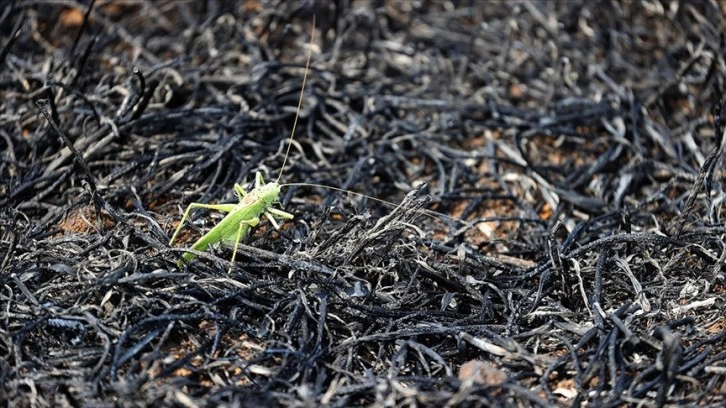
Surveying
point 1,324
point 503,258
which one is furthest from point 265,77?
point 1,324

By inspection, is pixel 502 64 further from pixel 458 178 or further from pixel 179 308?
pixel 179 308

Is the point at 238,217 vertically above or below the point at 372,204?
above

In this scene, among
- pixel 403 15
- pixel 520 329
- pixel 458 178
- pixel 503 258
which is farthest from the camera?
pixel 403 15

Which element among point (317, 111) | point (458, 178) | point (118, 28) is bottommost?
point (458, 178)

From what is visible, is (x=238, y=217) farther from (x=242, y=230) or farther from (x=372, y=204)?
(x=372, y=204)

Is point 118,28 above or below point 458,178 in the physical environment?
above

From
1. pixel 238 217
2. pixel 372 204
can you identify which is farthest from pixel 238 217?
pixel 372 204

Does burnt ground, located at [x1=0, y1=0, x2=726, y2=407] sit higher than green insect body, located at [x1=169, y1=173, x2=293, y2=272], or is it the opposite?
green insect body, located at [x1=169, y1=173, x2=293, y2=272]
